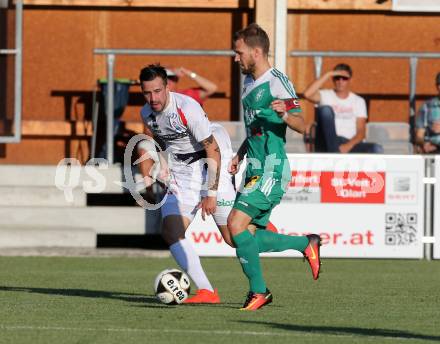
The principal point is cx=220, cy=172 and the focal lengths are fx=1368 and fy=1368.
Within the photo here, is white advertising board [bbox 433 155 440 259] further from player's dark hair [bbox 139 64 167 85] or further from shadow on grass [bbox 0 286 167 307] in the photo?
player's dark hair [bbox 139 64 167 85]

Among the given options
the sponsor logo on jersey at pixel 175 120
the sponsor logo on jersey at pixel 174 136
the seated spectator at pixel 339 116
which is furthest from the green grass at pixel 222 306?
the seated spectator at pixel 339 116

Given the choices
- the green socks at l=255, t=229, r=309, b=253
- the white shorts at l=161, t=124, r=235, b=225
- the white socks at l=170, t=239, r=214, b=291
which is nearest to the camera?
the green socks at l=255, t=229, r=309, b=253

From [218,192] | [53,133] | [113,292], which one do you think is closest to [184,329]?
[218,192]

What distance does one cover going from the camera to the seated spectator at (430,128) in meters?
16.7

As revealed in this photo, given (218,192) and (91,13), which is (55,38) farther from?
(218,192)

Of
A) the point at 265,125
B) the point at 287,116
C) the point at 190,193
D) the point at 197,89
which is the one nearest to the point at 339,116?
the point at 197,89

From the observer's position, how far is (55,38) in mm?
19172

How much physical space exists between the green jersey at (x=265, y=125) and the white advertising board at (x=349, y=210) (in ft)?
19.1

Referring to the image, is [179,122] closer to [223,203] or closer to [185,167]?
[185,167]

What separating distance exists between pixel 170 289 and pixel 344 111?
7.02 meters

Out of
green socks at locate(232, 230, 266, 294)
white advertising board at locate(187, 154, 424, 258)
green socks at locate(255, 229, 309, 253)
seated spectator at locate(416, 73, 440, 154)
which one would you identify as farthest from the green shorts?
seated spectator at locate(416, 73, 440, 154)

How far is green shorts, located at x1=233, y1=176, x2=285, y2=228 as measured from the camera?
10008 mm

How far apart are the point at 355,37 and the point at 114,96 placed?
3.66 meters

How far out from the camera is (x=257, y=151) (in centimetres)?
1009
